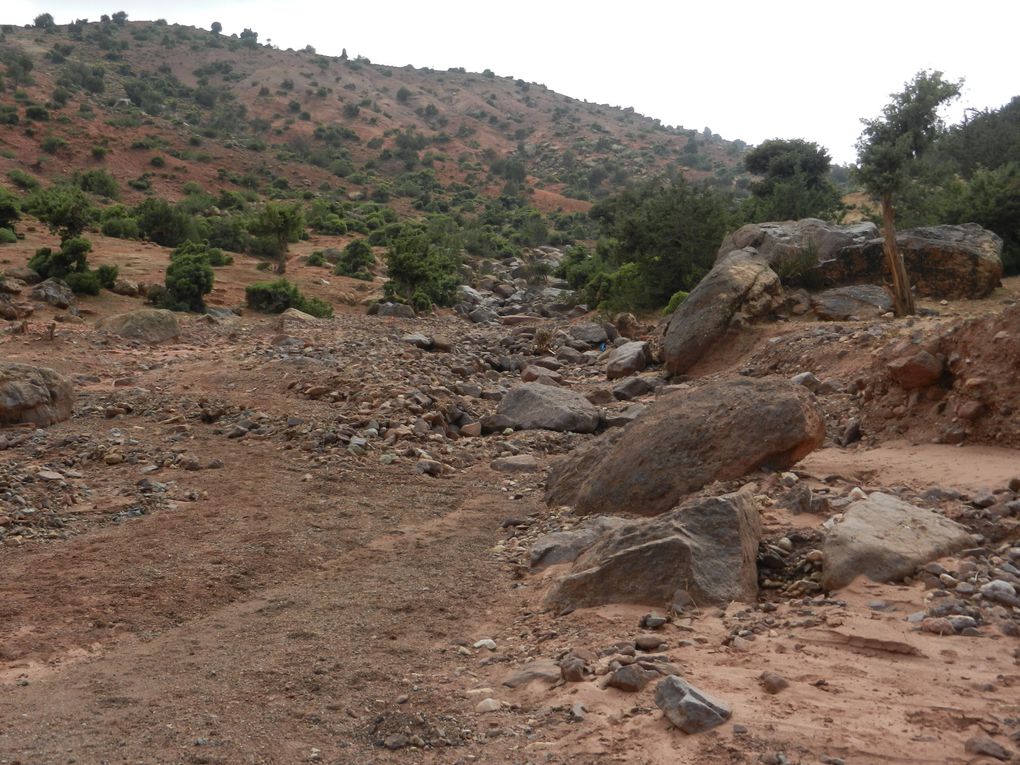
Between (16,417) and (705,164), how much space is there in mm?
75208

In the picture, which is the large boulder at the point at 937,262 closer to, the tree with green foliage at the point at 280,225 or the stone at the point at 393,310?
the stone at the point at 393,310

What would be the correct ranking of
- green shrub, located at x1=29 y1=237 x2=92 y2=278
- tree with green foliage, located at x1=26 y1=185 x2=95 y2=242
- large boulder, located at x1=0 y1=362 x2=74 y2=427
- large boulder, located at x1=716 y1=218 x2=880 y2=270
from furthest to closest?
tree with green foliage, located at x1=26 y1=185 x2=95 y2=242
green shrub, located at x1=29 y1=237 x2=92 y2=278
large boulder, located at x1=716 y1=218 x2=880 y2=270
large boulder, located at x1=0 y1=362 x2=74 y2=427

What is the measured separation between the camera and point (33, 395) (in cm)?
961

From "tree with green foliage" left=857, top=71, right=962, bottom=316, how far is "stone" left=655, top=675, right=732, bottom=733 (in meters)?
11.1

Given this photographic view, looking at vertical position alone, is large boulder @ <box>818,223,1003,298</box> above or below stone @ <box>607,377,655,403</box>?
above

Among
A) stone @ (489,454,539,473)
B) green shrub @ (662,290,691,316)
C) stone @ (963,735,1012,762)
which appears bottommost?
stone @ (489,454,539,473)

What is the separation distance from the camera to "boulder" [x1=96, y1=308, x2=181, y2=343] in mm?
15578

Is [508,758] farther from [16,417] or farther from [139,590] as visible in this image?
[16,417]

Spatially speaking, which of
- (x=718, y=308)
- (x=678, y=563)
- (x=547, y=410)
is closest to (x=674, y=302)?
(x=718, y=308)

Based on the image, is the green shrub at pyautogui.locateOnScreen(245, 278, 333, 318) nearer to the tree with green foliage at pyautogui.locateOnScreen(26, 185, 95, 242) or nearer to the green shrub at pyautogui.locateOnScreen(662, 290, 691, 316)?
the tree with green foliage at pyautogui.locateOnScreen(26, 185, 95, 242)

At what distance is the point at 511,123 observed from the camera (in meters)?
83.9

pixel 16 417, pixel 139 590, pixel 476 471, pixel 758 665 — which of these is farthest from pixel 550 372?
pixel 758 665

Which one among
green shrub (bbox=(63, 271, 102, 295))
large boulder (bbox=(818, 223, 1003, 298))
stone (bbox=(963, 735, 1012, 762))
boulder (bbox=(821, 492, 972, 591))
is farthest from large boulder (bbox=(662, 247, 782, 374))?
green shrub (bbox=(63, 271, 102, 295))

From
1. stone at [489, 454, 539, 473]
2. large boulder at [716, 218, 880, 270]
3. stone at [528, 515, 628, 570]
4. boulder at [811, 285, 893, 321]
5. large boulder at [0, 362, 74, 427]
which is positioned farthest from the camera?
large boulder at [716, 218, 880, 270]
